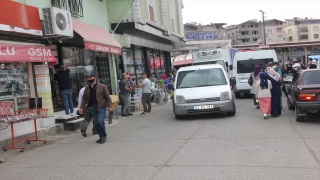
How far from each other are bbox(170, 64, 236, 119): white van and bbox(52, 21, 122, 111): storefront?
343cm

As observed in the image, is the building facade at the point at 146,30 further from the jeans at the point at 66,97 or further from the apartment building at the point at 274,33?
the apartment building at the point at 274,33

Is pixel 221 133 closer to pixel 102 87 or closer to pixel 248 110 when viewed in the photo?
pixel 102 87

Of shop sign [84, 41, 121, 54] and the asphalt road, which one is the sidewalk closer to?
the asphalt road

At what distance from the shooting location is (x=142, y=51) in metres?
21.4

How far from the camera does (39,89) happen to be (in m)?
10.2

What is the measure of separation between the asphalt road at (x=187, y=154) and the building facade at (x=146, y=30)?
7977 mm

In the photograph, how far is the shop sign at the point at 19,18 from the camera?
8219mm

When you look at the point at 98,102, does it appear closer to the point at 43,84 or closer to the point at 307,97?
the point at 43,84

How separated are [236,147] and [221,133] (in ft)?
5.04

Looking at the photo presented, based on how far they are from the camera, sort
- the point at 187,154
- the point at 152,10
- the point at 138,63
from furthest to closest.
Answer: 1. the point at 138,63
2. the point at 152,10
3. the point at 187,154

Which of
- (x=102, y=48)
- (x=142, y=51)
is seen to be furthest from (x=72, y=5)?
(x=142, y=51)

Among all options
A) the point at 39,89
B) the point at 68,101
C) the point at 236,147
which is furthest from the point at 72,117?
the point at 236,147

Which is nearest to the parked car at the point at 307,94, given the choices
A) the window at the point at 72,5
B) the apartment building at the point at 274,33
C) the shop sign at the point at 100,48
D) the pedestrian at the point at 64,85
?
the shop sign at the point at 100,48

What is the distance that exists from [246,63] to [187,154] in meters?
11.6
